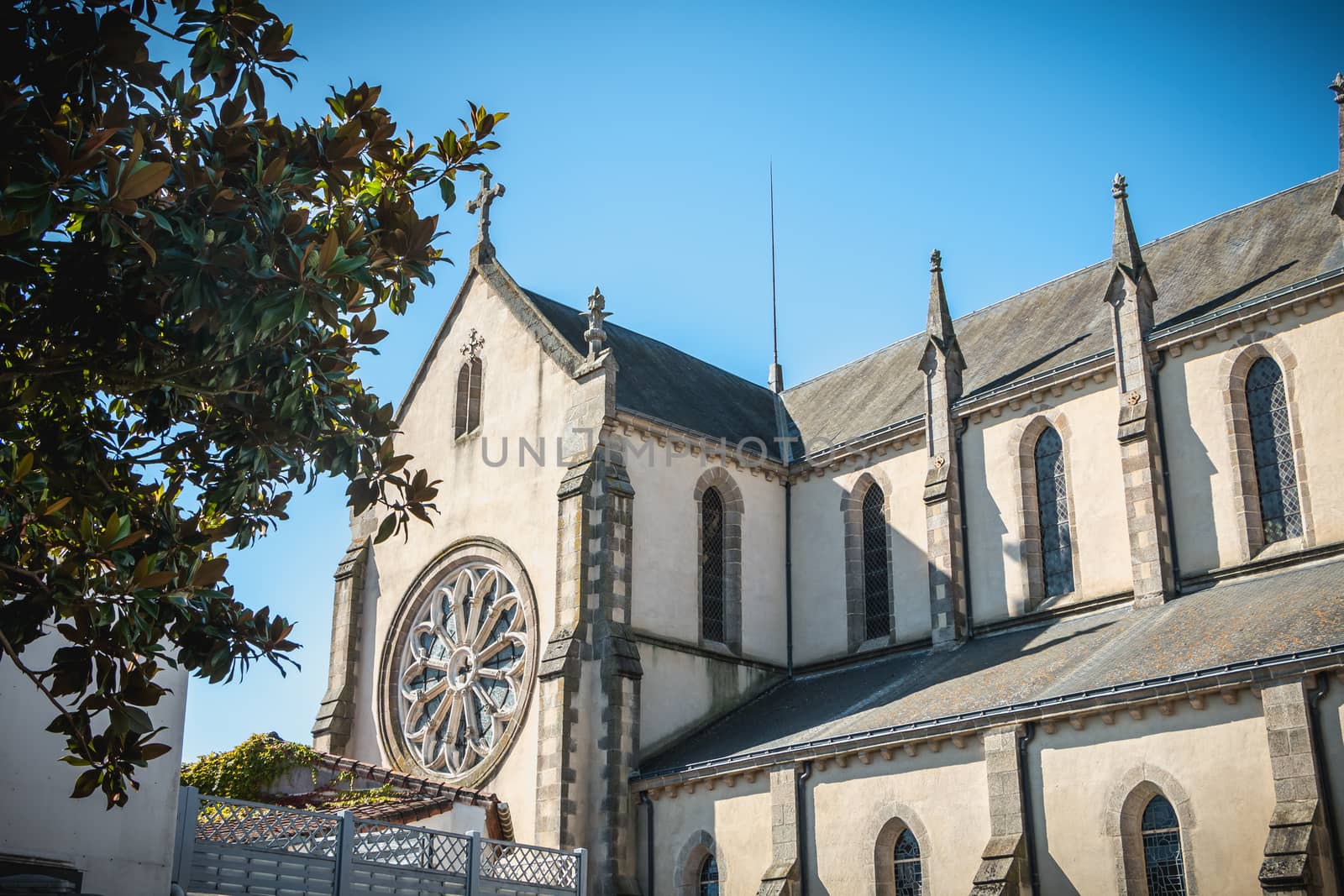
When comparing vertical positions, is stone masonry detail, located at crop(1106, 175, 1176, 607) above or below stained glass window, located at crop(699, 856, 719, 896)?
above

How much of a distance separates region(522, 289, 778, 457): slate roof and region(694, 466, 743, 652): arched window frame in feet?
3.57

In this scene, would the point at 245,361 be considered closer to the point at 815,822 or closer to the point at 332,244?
→ the point at 332,244

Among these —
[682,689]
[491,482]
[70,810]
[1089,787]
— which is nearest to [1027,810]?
[1089,787]

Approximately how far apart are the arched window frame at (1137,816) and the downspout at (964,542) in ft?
25.8

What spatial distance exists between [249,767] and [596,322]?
11293 mm

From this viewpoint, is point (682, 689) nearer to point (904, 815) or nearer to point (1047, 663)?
point (904, 815)

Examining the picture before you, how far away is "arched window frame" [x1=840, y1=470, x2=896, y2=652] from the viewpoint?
29344 millimetres

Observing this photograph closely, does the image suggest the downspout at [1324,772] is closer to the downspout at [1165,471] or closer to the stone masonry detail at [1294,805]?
the stone masonry detail at [1294,805]

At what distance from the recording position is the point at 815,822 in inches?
919

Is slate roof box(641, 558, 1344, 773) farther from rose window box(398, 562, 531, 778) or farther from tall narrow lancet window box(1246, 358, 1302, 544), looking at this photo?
rose window box(398, 562, 531, 778)

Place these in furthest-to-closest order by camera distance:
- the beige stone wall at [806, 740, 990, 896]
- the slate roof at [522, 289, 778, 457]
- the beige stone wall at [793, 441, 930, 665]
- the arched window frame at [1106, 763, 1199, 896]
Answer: the slate roof at [522, 289, 778, 457], the beige stone wall at [793, 441, 930, 665], the beige stone wall at [806, 740, 990, 896], the arched window frame at [1106, 763, 1199, 896]

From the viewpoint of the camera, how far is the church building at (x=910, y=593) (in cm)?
1980

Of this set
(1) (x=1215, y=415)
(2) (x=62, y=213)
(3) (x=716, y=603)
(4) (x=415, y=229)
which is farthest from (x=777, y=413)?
(2) (x=62, y=213)

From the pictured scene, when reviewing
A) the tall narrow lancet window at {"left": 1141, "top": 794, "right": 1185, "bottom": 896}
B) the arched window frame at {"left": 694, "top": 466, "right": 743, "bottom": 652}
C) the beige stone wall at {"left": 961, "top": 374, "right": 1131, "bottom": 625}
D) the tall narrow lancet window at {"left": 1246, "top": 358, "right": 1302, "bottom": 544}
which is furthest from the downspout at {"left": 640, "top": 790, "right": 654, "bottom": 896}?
the tall narrow lancet window at {"left": 1246, "top": 358, "right": 1302, "bottom": 544}
